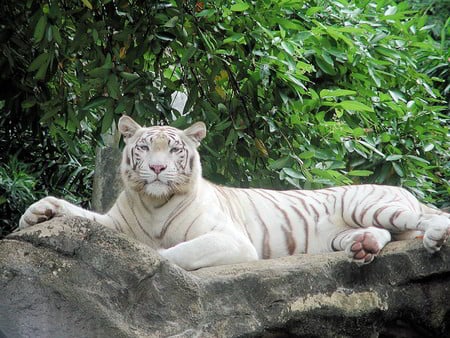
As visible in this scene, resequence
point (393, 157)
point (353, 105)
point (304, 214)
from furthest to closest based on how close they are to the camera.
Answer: point (393, 157), point (353, 105), point (304, 214)

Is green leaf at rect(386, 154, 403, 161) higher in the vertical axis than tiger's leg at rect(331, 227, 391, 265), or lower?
lower

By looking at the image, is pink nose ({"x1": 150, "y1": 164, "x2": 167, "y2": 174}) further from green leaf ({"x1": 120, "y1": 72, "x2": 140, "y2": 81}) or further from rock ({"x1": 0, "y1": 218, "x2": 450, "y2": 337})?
green leaf ({"x1": 120, "y1": 72, "x2": 140, "y2": 81})

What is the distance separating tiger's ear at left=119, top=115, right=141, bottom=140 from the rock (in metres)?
1.06

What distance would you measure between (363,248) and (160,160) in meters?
1.11

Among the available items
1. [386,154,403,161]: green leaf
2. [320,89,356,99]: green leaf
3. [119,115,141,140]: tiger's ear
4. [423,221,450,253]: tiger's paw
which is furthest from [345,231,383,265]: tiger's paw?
[386,154,403,161]: green leaf

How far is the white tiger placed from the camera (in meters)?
4.71

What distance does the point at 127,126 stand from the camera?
204 inches

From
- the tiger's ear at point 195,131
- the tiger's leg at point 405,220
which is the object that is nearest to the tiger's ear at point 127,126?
the tiger's ear at point 195,131

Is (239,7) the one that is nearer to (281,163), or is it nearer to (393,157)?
(281,163)

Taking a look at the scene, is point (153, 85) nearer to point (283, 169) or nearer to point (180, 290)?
point (283, 169)

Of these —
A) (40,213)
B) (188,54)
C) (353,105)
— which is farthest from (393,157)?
(40,213)

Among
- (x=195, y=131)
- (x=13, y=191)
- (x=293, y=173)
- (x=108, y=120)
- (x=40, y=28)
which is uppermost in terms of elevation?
(x=40, y=28)

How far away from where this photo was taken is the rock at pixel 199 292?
3.91m

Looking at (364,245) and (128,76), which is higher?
(128,76)
